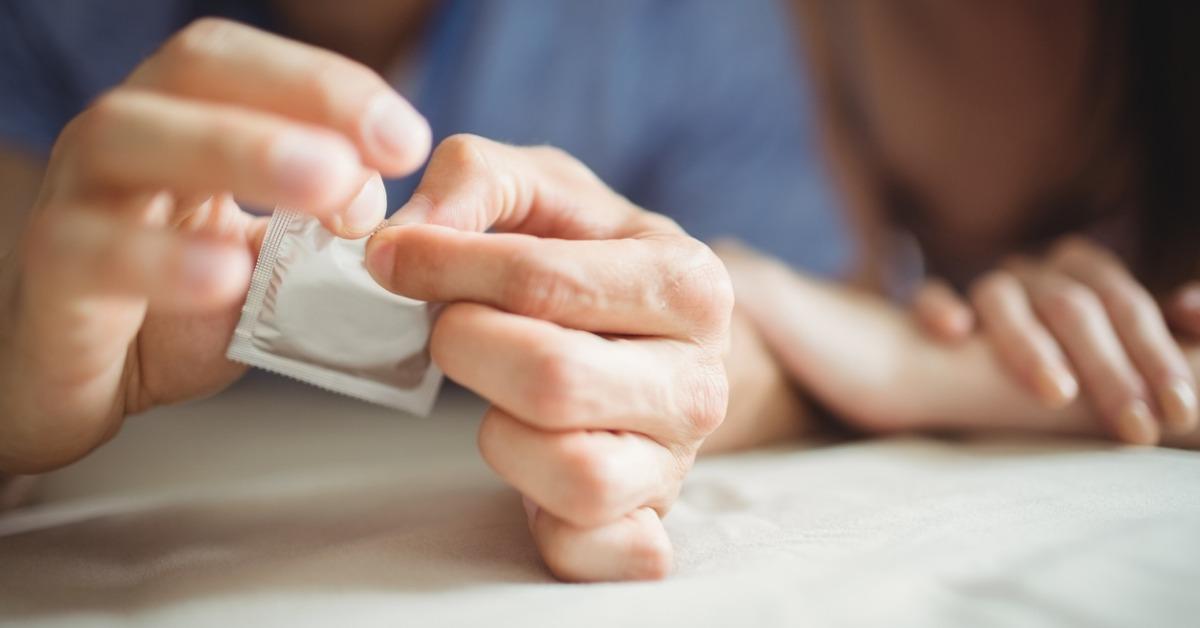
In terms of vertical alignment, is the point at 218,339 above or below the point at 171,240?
below

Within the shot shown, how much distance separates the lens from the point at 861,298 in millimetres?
799

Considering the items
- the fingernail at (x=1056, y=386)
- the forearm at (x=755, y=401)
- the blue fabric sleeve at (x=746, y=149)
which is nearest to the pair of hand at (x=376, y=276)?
the forearm at (x=755, y=401)

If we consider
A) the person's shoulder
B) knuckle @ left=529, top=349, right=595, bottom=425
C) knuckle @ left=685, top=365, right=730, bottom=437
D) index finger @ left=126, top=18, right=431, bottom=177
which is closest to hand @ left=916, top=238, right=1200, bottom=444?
knuckle @ left=685, top=365, right=730, bottom=437

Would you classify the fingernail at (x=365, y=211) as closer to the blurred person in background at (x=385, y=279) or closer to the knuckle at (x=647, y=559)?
the blurred person in background at (x=385, y=279)

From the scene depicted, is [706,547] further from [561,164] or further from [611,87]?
[611,87]

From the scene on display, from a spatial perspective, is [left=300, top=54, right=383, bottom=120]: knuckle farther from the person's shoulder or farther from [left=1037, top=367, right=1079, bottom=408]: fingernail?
the person's shoulder

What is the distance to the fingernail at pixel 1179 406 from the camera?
557 mm

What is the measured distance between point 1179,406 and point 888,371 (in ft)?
0.68

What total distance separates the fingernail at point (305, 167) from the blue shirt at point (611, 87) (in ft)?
2.01

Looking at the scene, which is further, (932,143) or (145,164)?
(932,143)

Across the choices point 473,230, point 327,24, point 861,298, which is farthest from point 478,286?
point 327,24

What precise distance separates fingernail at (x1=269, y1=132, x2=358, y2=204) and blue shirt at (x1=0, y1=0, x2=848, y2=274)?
0.61 m

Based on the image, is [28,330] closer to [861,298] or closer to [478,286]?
[478,286]

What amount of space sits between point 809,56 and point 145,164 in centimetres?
108
